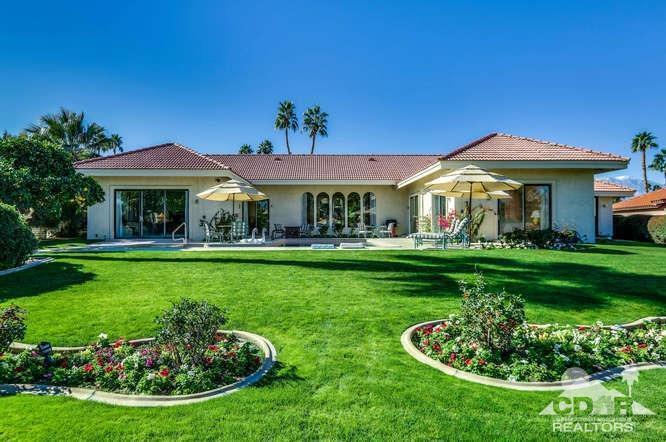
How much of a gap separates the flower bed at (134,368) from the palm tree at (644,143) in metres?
63.6

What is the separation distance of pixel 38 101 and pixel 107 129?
7.28 meters

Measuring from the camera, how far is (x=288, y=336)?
16.5 ft

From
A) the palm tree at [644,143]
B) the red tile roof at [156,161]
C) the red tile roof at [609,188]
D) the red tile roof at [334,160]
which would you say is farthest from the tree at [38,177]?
the palm tree at [644,143]

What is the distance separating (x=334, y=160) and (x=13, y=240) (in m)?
20.7

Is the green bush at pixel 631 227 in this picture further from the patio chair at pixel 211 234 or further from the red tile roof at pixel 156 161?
the red tile roof at pixel 156 161

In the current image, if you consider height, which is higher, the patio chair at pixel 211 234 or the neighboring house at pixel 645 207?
the neighboring house at pixel 645 207

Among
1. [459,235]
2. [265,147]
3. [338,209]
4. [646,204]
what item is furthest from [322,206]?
[265,147]

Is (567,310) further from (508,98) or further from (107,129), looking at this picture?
(107,129)

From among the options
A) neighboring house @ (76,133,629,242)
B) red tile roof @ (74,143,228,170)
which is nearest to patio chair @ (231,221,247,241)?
neighboring house @ (76,133,629,242)

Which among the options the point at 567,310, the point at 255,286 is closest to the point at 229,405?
the point at 255,286

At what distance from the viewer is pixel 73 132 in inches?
1328

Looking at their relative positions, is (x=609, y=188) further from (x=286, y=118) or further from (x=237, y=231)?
(x=286, y=118)

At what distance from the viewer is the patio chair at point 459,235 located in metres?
14.3

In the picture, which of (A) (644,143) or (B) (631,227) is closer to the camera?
(B) (631,227)
